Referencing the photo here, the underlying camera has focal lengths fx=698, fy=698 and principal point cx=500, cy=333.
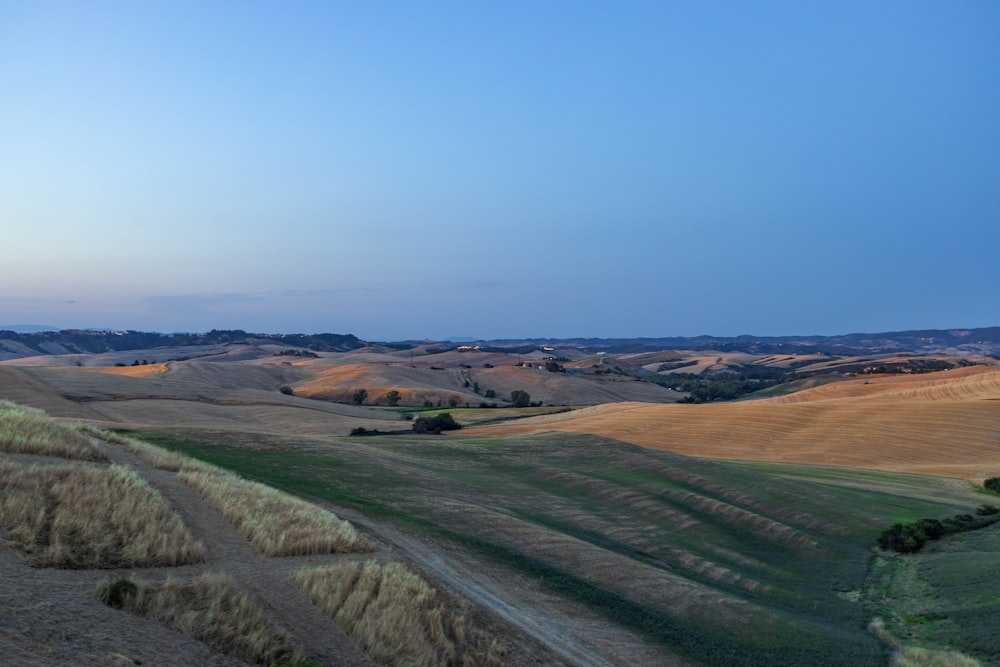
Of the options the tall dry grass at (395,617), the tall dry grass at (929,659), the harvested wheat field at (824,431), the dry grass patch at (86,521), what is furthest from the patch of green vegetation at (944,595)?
the harvested wheat field at (824,431)

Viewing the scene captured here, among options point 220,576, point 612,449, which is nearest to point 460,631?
point 220,576

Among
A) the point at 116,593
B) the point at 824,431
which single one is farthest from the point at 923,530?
the point at 824,431

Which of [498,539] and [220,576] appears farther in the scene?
[498,539]

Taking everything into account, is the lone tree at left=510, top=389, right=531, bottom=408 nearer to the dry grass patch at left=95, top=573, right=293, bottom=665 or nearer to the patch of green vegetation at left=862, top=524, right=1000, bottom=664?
the patch of green vegetation at left=862, top=524, right=1000, bottom=664

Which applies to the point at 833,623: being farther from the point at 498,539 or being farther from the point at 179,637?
the point at 179,637

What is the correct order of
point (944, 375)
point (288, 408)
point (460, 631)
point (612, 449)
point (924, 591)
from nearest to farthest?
point (460, 631) < point (924, 591) < point (612, 449) < point (288, 408) < point (944, 375)

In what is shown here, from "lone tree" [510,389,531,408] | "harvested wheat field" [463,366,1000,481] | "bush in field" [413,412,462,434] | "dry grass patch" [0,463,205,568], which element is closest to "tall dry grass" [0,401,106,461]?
"dry grass patch" [0,463,205,568]

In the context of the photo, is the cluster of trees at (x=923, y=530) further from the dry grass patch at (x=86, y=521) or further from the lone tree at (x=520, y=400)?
the lone tree at (x=520, y=400)
